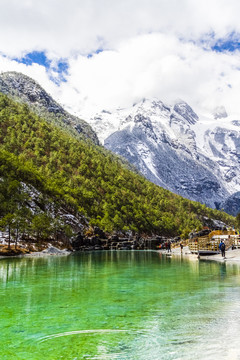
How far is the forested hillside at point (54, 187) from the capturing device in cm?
9888

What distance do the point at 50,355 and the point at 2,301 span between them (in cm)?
931

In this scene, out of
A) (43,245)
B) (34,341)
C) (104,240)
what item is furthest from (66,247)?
(34,341)

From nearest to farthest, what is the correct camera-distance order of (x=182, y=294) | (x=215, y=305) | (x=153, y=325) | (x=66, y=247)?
(x=153, y=325)
(x=215, y=305)
(x=182, y=294)
(x=66, y=247)

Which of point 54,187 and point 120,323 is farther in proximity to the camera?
point 54,187

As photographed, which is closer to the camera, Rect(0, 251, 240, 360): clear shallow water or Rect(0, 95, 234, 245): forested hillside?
Rect(0, 251, 240, 360): clear shallow water

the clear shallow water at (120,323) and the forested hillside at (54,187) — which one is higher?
the forested hillside at (54,187)

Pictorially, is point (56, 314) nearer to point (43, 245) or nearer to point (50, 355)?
point (50, 355)

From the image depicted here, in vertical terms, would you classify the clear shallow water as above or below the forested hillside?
below

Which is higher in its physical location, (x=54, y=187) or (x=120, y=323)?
(x=54, y=187)

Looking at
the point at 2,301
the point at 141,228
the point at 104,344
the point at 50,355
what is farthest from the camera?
the point at 141,228

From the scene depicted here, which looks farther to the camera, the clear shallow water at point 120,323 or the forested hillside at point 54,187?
the forested hillside at point 54,187

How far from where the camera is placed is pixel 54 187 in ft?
430

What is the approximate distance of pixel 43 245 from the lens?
298 ft

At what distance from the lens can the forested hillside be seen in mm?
98875
